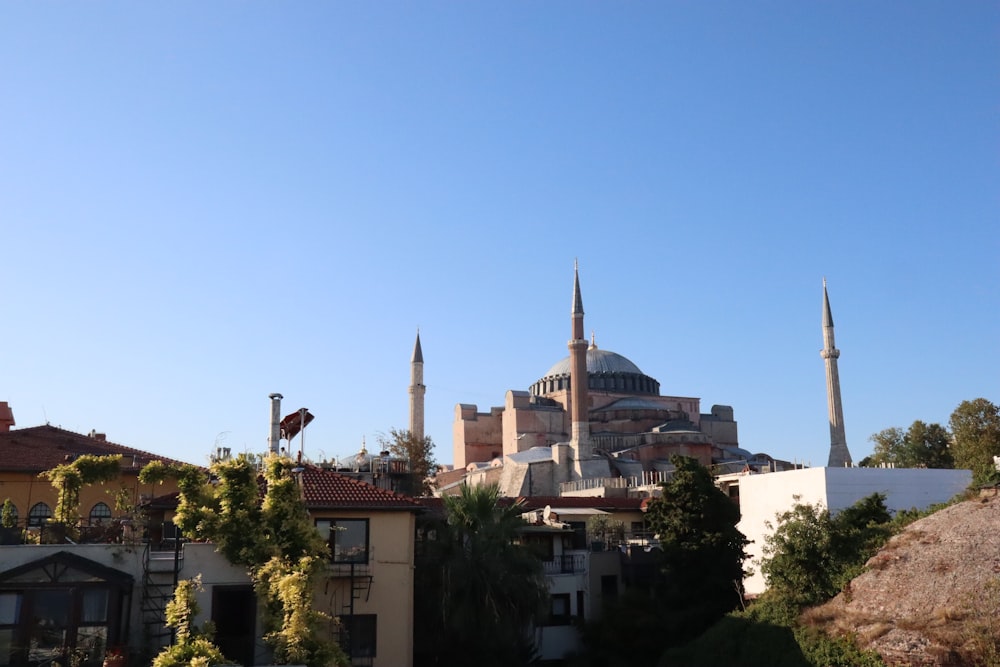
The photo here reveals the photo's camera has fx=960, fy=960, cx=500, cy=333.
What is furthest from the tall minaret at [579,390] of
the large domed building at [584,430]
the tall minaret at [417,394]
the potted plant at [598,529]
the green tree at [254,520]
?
the green tree at [254,520]

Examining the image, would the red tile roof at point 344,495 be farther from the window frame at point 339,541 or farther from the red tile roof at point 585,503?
the red tile roof at point 585,503

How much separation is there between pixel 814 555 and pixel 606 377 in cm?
4138

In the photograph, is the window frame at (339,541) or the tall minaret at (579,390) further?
the tall minaret at (579,390)

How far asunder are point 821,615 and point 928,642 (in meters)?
2.70

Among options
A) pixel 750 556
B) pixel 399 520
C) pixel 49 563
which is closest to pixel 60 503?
pixel 49 563

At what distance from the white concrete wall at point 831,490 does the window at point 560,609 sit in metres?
5.07

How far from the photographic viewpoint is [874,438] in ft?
169

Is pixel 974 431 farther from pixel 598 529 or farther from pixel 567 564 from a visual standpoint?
pixel 567 564

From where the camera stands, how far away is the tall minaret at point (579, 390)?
4794cm

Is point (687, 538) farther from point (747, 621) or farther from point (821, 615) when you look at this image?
point (821, 615)

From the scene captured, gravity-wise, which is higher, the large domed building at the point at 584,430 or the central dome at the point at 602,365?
the central dome at the point at 602,365

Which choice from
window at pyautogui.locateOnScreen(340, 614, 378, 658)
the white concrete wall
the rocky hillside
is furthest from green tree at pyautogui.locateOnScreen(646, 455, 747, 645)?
window at pyautogui.locateOnScreen(340, 614, 378, 658)

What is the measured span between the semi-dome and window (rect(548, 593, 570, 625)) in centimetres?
3569

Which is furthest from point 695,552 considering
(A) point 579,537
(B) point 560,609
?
(A) point 579,537
